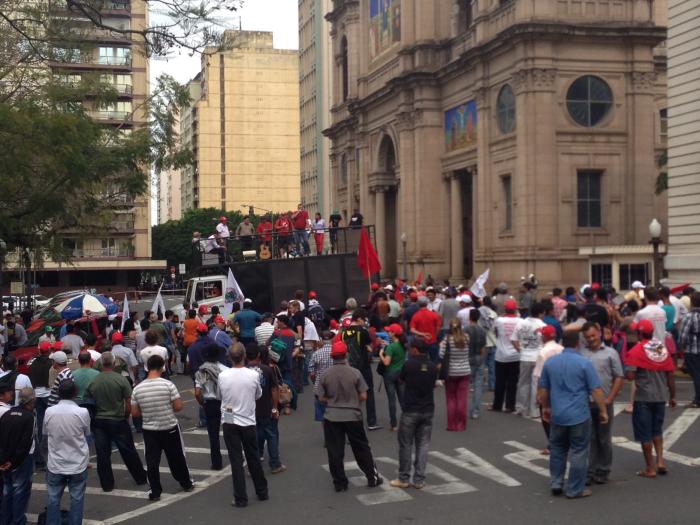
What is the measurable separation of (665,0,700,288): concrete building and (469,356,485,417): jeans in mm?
12874

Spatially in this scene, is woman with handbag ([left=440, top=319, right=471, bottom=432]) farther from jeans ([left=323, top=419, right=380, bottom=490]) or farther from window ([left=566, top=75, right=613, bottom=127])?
window ([left=566, top=75, right=613, bottom=127])

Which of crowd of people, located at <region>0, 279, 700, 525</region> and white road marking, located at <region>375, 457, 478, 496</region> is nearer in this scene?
crowd of people, located at <region>0, 279, 700, 525</region>

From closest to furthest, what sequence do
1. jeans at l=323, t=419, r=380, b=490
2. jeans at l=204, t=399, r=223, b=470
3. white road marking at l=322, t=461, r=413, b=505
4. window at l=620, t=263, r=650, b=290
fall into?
white road marking at l=322, t=461, r=413, b=505 < jeans at l=323, t=419, r=380, b=490 < jeans at l=204, t=399, r=223, b=470 < window at l=620, t=263, r=650, b=290

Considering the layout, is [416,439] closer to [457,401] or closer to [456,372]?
[456,372]

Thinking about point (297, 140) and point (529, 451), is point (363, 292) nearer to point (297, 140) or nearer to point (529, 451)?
point (529, 451)

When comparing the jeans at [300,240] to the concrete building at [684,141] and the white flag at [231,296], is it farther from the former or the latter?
the concrete building at [684,141]

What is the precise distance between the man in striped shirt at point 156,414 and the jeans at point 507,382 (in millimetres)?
6525

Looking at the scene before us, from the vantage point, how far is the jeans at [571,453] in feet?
31.5

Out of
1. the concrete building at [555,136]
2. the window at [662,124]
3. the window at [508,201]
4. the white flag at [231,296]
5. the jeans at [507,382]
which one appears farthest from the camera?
the window at [508,201]

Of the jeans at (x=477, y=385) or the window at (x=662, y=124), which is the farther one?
the window at (x=662, y=124)

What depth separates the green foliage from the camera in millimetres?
99750

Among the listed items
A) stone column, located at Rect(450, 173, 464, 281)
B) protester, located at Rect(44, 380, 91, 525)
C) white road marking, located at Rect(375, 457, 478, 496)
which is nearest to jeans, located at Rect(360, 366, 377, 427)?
white road marking, located at Rect(375, 457, 478, 496)

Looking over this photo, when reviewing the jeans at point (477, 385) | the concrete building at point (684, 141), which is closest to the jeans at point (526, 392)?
the jeans at point (477, 385)

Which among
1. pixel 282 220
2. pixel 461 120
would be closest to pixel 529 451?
pixel 282 220
